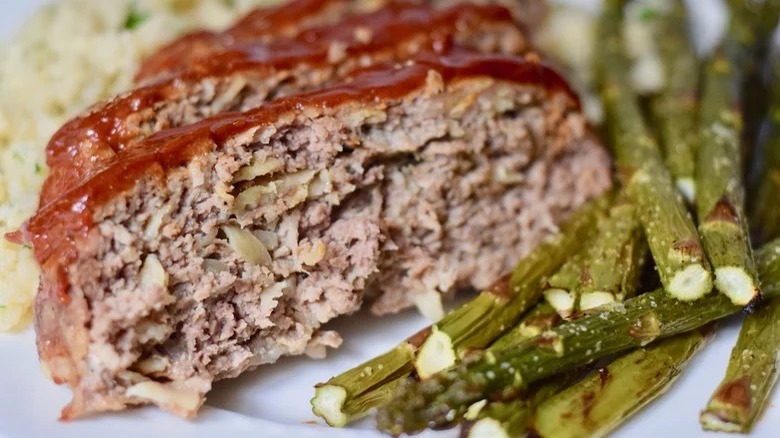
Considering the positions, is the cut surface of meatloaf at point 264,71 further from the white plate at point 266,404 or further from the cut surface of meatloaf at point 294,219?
the white plate at point 266,404

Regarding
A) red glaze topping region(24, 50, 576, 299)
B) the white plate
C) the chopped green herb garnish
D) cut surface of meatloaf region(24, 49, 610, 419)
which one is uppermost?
the chopped green herb garnish

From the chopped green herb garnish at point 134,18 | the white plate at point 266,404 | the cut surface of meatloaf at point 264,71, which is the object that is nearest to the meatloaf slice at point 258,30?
the cut surface of meatloaf at point 264,71

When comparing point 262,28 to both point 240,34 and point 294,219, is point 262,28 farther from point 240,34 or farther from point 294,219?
point 294,219

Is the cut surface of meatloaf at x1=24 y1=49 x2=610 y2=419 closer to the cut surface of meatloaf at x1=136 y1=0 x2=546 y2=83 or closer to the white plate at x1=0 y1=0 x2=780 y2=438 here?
the white plate at x1=0 y1=0 x2=780 y2=438

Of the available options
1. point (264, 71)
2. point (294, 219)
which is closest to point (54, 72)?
point (264, 71)

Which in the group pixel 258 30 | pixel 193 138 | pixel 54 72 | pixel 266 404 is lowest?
pixel 266 404

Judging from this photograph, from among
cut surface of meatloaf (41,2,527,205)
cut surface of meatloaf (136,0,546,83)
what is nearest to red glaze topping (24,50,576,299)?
cut surface of meatloaf (41,2,527,205)
